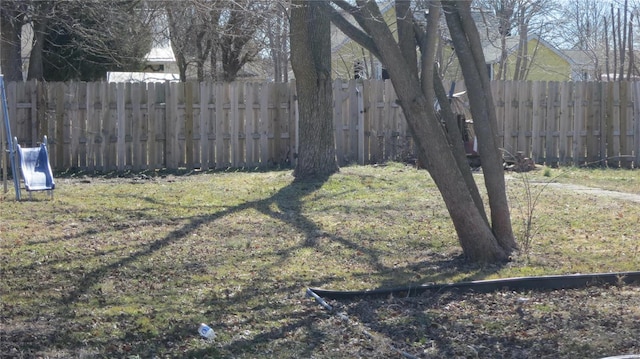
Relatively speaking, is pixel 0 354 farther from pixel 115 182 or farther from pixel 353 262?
pixel 115 182

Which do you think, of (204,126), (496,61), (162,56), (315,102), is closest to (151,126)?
(204,126)

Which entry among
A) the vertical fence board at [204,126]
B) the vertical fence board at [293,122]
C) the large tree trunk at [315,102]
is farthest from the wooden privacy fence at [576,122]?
the vertical fence board at [204,126]

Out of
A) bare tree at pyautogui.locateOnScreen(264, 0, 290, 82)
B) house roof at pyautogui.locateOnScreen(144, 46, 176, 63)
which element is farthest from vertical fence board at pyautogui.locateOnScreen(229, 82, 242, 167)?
house roof at pyautogui.locateOnScreen(144, 46, 176, 63)

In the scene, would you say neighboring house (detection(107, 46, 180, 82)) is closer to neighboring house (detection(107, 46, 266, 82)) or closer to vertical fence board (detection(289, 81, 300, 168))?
neighboring house (detection(107, 46, 266, 82))

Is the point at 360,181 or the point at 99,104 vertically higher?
the point at 99,104

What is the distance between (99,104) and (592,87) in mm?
11109

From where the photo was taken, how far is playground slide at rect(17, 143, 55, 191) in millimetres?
11992

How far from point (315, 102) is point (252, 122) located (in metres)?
3.32

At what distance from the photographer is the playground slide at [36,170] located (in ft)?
39.3

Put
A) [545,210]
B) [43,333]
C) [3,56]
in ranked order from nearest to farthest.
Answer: [43,333] → [545,210] → [3,56]

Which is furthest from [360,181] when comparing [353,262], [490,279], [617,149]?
[617,149]

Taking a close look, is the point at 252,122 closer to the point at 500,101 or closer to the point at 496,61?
the point at 500,101

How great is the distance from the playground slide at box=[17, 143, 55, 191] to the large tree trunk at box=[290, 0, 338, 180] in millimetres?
4274

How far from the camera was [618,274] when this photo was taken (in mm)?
7457
